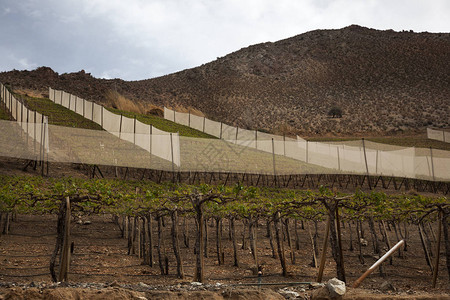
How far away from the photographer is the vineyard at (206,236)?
10047 mm

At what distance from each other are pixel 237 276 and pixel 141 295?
744 centimetres

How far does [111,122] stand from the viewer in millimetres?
30625

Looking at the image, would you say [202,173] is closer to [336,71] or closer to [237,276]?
[237,276]

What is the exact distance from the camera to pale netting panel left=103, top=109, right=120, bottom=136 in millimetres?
29375

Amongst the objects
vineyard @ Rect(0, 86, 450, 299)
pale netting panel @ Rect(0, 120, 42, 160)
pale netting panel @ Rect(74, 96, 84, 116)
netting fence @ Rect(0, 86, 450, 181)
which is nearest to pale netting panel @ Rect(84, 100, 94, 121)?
pale netting panel @ Rect(74, 96, 84, 116)

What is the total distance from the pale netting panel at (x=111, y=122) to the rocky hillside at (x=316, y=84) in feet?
86.0

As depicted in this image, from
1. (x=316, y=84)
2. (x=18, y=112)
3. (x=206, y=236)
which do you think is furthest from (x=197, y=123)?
(x=316, y=84)

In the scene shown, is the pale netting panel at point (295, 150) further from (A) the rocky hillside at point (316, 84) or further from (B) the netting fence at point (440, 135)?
(A) the rocky hillside at point (316, 84)

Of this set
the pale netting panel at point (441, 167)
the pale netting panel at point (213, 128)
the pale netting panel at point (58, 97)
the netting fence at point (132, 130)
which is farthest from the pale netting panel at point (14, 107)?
the pale netting panel at point (441, 167)

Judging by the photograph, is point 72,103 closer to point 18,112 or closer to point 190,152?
point 18,112

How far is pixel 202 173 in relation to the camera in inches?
1017

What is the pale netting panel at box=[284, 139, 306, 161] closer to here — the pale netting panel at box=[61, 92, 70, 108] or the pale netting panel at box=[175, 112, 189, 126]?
the pale netting panel at box=[175, 112, 189, 126]

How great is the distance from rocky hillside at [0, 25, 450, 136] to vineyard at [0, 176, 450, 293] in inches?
1434

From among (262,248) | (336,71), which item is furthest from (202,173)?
(336,71)
